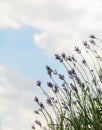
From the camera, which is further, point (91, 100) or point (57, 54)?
point (57, 54)

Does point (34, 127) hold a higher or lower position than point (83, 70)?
lower

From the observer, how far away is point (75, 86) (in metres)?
4.64

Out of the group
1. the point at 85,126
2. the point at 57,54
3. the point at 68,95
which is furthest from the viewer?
the point at 57,54

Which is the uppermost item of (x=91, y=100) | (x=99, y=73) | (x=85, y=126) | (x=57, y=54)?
(x=57, y=54)

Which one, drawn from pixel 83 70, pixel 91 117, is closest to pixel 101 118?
pixel 91 117

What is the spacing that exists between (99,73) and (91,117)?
25.3 inches

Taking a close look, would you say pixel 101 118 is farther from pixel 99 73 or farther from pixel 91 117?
pixel 99 73

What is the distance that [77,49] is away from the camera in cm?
523

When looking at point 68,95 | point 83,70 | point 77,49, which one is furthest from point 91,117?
point 77,49

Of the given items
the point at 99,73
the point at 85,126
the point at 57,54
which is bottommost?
the point at 85,126

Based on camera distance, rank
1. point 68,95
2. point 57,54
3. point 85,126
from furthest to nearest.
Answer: point 57,54, point 68,95, point 85,126

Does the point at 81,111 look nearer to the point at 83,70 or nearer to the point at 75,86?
the point at 75,86

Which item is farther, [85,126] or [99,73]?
[99,73]

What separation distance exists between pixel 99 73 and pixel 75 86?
40cm
